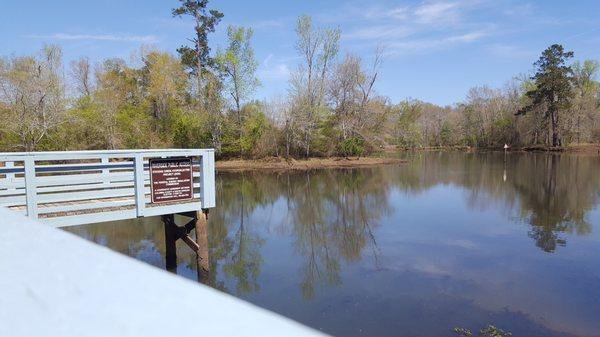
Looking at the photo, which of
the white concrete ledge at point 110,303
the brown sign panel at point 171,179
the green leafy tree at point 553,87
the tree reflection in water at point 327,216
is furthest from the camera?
the green leafy tree at point 553,87

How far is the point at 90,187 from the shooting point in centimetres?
940

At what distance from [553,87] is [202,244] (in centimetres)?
6429

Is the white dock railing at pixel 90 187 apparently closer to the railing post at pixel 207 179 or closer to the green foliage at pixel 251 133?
the railing post at pixel 207 179

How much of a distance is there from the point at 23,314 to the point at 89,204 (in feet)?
28.4

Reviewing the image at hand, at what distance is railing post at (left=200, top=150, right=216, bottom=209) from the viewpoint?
1008cm

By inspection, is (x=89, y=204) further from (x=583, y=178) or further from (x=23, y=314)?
(x=583, y=178)

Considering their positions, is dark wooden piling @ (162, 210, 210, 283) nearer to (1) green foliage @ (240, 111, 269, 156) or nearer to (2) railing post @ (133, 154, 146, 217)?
(2) railing post @ (133, 154, 146, 217)

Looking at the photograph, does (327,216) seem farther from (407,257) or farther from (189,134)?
(189,134)

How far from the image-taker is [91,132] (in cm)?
3547

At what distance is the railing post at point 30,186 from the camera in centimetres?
800

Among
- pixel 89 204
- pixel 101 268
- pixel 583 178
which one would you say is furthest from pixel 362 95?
pixel 101 268

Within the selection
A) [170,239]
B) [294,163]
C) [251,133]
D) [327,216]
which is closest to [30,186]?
[170,239]

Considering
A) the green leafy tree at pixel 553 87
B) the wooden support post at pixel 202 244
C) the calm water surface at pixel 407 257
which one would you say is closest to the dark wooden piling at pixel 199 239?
the wooden support post at pixel 202 244

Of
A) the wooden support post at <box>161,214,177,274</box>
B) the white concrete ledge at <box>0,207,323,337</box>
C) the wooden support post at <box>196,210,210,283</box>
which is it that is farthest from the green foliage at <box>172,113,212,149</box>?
the white concrete ledge at <box>0,207,323,337</box>
